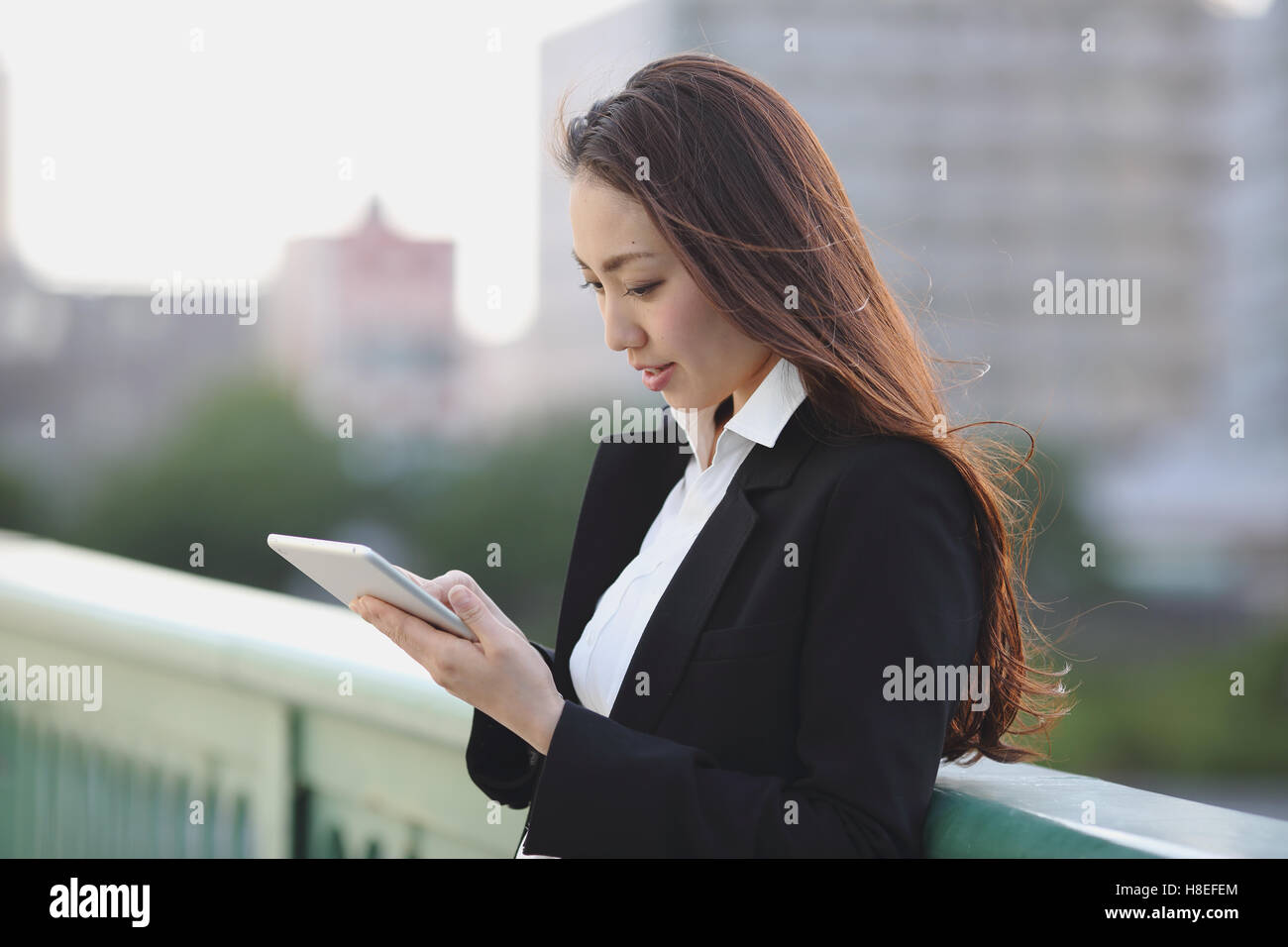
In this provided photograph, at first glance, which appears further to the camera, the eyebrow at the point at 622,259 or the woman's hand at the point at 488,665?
the eyebrow at the point at 622,259

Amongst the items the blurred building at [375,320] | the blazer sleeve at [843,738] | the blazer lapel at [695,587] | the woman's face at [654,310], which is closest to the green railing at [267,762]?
the blazer sleeve at [843,738]

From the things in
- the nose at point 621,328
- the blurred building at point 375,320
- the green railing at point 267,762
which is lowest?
the green railing at point 267,762

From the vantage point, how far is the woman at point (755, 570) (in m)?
1.28

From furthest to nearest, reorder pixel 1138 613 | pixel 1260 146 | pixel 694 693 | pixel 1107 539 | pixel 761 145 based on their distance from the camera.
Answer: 1. pixel 1260 146
2. pixel 1107 539
3. pixel 1138 613
4. pixel 761 145
5. pixel 694 693

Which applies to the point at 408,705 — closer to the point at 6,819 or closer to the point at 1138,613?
the point at 6,819

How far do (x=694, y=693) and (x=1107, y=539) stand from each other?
112ft

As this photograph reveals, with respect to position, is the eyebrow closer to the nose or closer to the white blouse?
the nose

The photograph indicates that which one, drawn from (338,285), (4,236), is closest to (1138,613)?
(338,285)

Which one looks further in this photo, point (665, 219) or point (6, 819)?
point (6, 819)

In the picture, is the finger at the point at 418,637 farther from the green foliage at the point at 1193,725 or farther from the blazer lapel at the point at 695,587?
the green foliage at the point at 1193,725

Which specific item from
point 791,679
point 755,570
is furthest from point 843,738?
point 755,570

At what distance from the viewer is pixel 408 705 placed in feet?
6.64

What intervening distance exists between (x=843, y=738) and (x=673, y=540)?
0.50 m

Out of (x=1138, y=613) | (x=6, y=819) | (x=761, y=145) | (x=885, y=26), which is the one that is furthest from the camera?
(x=885, y=26)
